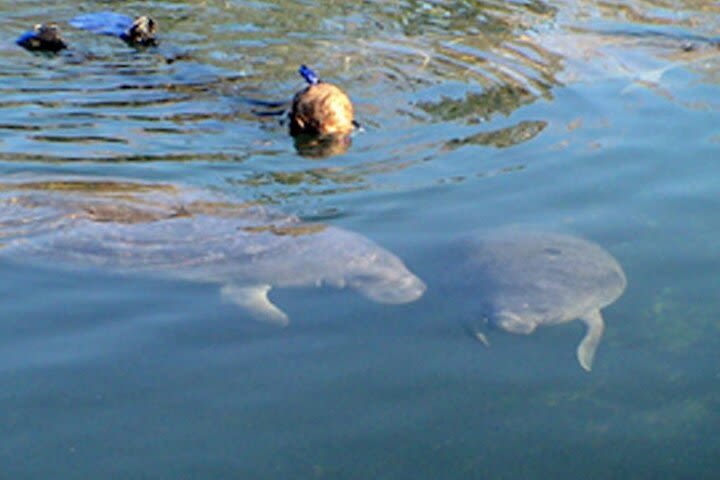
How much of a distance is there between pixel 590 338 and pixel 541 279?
746 millimetres

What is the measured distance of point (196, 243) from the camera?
6.89m

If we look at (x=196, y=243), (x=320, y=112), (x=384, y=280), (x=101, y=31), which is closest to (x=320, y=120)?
(x=320, y=112)

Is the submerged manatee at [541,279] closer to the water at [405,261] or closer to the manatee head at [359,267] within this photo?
the water at [405,261]

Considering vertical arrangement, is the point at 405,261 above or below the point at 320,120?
below

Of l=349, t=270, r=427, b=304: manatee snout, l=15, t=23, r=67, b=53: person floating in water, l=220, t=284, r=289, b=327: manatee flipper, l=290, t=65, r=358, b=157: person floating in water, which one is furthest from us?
l=15, t=23, r=67, b=53: person floating in water

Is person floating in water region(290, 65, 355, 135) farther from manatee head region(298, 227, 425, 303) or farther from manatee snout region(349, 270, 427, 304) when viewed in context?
manatee snout region(349, 270, 427, 304)

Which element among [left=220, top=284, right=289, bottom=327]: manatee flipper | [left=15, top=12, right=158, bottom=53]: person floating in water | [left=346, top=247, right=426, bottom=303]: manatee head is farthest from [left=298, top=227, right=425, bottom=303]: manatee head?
[left=15, top=12, right=158, bottom=53]: person floating in water

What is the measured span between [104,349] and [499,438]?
6.94ft

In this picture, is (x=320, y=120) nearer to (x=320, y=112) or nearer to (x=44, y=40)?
(x=320, y=112)

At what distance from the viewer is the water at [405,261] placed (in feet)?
15.3

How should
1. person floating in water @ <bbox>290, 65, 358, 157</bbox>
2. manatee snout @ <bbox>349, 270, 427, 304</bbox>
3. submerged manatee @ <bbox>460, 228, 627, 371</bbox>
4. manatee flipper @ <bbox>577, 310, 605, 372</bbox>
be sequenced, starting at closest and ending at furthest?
manatee flipper @ <bbox>577, 310, 605, 372</bbox>
submerged manatee @ <bbox>460, 228, 627, 371</bbox>
manatee snout @ <bbox>349, 270, 427, 304</bbox>
person floating in water @ <bbox>290, 65, 358, 157</bbox>

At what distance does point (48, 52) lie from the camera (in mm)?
11586

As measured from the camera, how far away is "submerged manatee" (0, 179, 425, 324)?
6.35 m

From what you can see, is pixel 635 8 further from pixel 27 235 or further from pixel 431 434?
pixel 431 434
